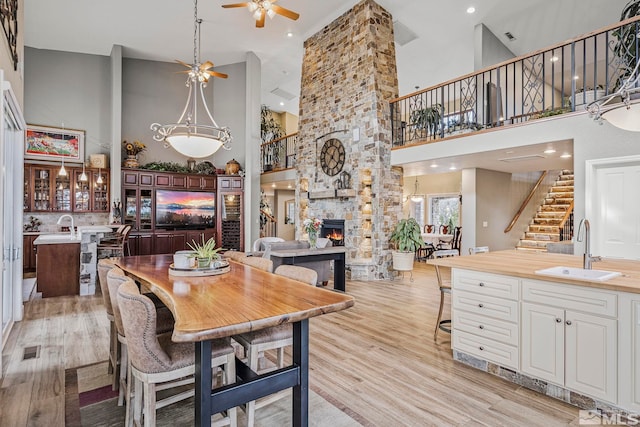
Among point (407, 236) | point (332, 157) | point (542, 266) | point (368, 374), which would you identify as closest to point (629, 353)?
point (542, 266)

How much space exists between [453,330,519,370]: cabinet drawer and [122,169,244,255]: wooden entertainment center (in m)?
6.14

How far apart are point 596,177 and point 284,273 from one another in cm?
422

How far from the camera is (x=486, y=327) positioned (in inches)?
110

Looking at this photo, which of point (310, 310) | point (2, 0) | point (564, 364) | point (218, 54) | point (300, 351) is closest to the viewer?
point (310, 310)

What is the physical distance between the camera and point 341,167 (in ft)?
24.5

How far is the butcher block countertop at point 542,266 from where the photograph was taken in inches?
85.3

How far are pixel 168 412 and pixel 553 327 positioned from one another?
9.03 feet

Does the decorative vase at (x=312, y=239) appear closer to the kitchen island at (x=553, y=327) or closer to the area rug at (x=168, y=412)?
the kitchen island at (x=553, y=327)

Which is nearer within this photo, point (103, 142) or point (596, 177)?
point (596, 177)

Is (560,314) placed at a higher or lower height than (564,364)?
higher

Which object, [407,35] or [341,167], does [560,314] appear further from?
[407,35]

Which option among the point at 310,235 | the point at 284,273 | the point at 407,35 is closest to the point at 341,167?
the point at 310,235

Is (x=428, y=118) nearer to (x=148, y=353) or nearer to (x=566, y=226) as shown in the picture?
(x=566, y=226)

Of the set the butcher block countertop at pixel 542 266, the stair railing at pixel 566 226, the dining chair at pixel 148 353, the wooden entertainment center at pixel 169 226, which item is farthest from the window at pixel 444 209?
the dining chair at pixel 148 353
